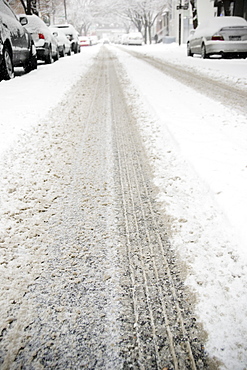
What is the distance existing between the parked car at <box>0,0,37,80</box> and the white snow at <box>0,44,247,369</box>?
2084 millimetres

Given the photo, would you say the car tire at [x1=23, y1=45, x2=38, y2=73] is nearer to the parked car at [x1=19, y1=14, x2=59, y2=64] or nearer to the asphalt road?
the parked car at [x1=19, y1=14, x2=59, y2=64]

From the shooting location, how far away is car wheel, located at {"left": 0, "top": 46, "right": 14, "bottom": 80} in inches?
303

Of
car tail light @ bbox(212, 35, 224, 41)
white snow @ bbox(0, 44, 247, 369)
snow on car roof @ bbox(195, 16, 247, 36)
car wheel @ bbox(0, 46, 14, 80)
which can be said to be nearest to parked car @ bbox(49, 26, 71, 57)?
snow on car roof @ bbox(195, 16, 247, 36)

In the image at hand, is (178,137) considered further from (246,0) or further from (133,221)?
(246,0)

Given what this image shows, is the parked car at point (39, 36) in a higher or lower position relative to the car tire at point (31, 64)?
higher

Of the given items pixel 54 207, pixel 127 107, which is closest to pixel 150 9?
pixel 127 107

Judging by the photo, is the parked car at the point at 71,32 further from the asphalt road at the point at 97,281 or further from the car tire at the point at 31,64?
the asphalt road at the point at 97,281

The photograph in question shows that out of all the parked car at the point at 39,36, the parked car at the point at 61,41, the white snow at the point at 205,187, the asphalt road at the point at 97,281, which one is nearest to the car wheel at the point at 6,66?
the white snow at the point at 205,187

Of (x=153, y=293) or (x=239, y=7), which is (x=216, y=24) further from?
(x=153, y=293)

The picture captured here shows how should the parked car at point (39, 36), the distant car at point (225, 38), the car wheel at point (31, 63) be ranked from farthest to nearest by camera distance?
the distant car at point (225, 38), the parked car at point (39, 36), the car wheel at point (31, 63)

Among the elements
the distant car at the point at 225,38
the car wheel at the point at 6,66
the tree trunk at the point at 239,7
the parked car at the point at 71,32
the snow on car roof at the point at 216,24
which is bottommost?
the car wheel at the point at 6,66

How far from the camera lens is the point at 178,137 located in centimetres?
369

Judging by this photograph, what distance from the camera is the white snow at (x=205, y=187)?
132cm

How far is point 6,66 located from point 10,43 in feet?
1.93
